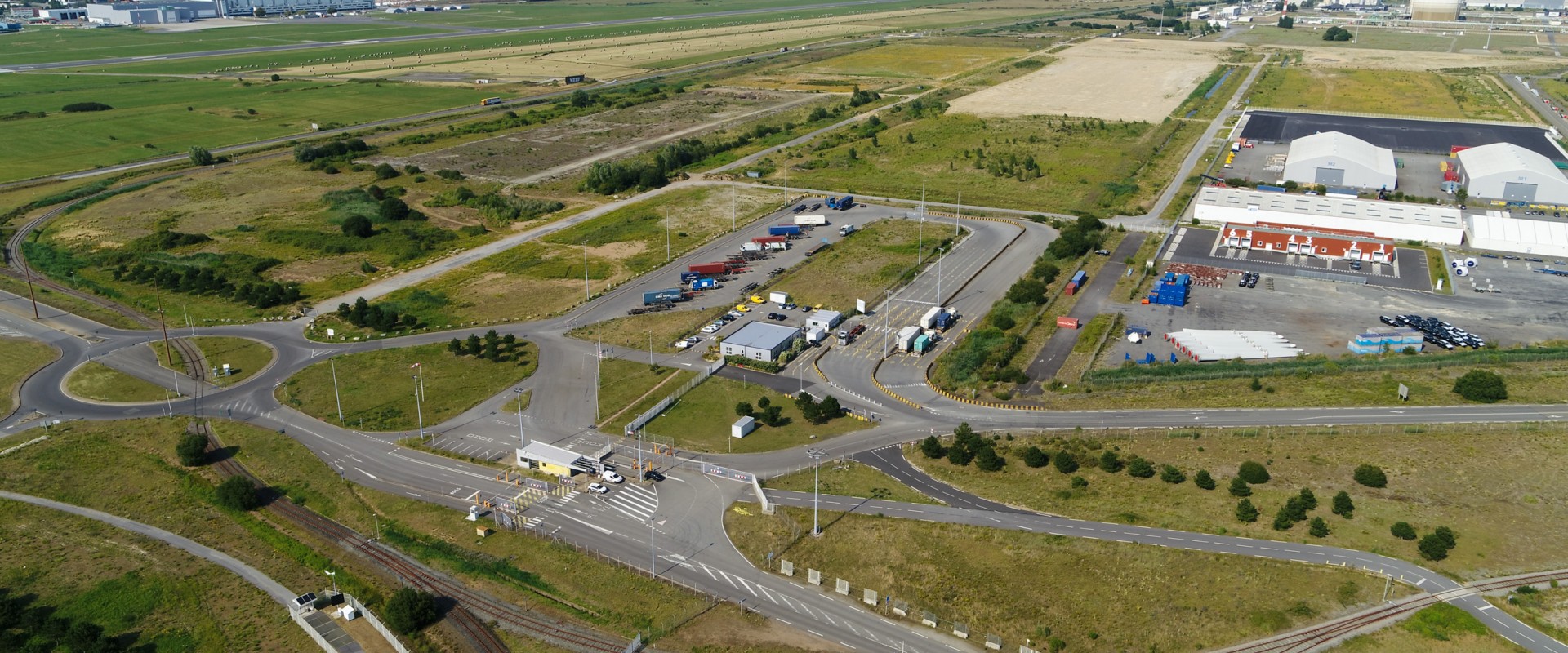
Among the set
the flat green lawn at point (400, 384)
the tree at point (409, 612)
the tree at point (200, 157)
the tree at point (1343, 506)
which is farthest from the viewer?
the tree at point (200, 157)

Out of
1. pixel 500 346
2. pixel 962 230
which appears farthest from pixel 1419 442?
pixel 500 346

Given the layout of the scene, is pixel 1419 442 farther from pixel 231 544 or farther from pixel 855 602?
pixel 231 544

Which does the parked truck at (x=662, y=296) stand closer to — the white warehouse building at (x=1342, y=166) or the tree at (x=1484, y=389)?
the tree at (x=1484, y=389)

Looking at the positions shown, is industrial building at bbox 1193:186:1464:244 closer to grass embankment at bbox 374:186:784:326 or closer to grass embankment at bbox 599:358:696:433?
grass embankment at bbox 374:186:784:326

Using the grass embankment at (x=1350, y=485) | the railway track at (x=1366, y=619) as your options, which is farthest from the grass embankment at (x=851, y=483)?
the railway track at (x=1366, y=619)

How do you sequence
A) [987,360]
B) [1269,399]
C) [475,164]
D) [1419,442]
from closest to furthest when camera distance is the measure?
1. [1419,442]
2. [1269,399]
3. [987,360]
4. [475,164]

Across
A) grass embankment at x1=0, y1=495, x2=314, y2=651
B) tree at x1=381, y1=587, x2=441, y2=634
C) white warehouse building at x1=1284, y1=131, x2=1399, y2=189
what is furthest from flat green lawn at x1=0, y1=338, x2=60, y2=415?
white warehouse building at x1=1284, y1=131, x2=1399, y2=189

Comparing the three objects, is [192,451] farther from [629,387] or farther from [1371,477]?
[1371,477]
